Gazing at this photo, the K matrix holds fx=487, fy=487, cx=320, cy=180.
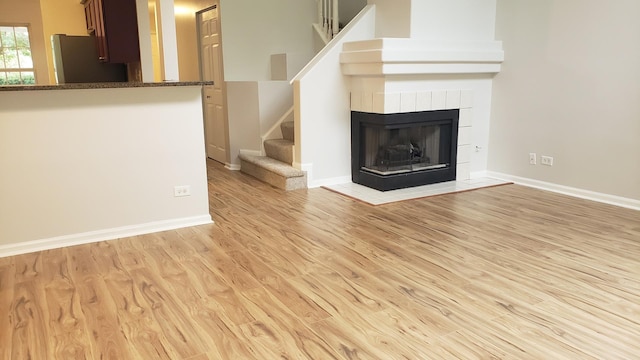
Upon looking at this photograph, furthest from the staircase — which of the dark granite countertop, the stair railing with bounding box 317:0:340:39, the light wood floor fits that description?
the dark granite countertop

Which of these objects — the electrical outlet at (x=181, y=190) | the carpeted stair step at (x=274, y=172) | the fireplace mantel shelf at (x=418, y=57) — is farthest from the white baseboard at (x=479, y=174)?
the electrical outlet at (x=181, y=190)

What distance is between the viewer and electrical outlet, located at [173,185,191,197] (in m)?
3.93

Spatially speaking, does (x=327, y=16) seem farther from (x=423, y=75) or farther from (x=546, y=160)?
(x=546, y=160)

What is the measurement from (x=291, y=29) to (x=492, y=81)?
9.32 ft

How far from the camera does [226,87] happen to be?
20.6 ft

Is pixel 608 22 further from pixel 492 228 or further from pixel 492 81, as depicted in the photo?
pixel 492 228

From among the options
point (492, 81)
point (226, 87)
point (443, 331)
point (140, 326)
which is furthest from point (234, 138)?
point (443, 331)

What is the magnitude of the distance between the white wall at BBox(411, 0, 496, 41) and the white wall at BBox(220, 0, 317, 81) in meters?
2.17

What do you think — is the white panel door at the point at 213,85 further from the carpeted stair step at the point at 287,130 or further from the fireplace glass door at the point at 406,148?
the fireplace glass door at the point at 406,148

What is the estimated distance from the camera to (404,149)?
5266mm

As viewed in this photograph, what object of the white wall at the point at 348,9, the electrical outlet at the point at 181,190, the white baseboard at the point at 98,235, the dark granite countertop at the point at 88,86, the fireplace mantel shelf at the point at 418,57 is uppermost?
the white wall at the point at 348,9

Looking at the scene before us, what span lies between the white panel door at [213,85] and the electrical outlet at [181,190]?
103 inches

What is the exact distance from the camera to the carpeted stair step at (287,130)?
19.9 feet

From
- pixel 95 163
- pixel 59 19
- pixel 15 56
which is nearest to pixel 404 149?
pixel 95 163
